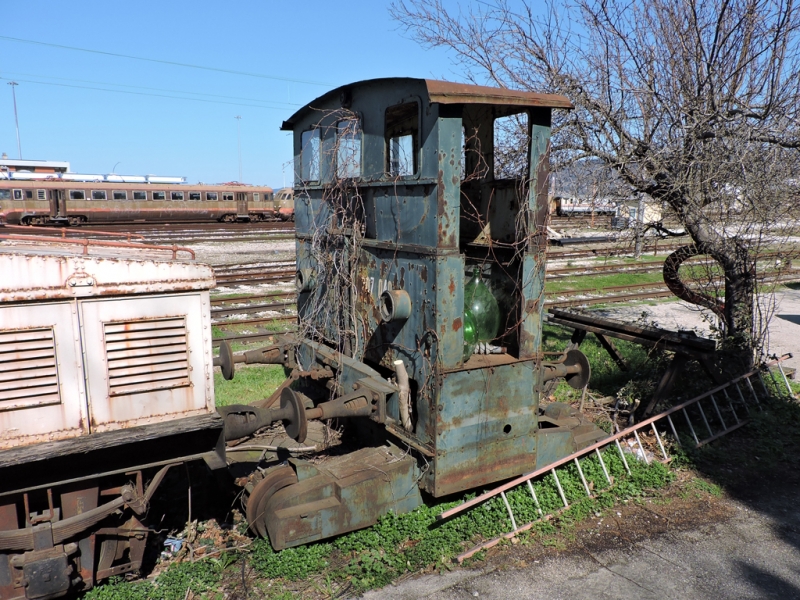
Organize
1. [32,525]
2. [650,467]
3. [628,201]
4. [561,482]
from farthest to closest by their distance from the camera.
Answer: [628,201]
[650,467]
[561,482]
[32,525]

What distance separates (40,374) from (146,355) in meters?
0.68

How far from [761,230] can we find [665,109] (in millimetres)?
1923

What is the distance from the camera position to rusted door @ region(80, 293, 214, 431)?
14.0 ft

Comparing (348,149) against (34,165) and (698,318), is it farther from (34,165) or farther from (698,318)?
(34,165)

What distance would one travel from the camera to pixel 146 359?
445 centimetres

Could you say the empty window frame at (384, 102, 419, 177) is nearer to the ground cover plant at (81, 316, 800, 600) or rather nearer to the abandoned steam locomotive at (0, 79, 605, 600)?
the abandoned steam locomotive at (0, 79, 605, 600)

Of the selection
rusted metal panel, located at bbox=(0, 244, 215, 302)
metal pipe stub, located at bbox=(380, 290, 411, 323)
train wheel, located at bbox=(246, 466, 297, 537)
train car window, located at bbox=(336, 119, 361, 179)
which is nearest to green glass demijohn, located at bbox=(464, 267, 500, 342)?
metal pipe stub, located at bbox=(380, 290, 411, 323)

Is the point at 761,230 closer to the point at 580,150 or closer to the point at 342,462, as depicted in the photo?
the point at 580,150

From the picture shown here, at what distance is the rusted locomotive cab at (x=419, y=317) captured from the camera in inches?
191

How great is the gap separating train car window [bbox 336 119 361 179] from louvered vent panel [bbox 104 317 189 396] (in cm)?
242

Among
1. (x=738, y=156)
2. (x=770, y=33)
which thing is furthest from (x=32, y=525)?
(x=770, y=33)

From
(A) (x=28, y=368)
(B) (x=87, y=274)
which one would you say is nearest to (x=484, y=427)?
(B) (x=87, y=274)

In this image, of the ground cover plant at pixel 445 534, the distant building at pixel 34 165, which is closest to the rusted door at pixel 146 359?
the ground cover plant at pixel 445 534

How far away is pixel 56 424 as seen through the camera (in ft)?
13.6
